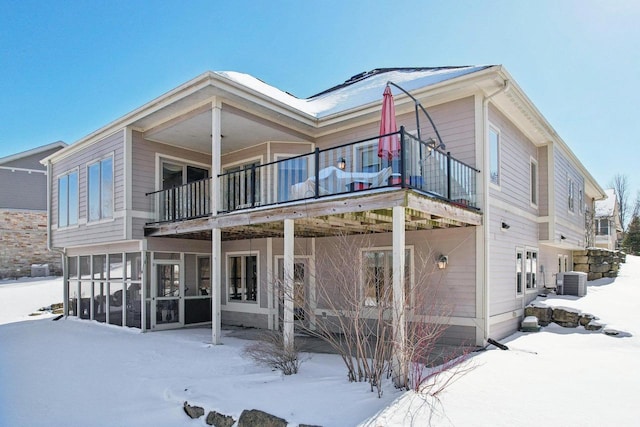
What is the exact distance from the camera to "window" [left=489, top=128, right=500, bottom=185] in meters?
9.23

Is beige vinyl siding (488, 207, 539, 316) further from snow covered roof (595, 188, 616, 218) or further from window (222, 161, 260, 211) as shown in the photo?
snow covered roof (595, 188, 616, 218)

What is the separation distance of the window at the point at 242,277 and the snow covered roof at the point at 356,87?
456 centimetres

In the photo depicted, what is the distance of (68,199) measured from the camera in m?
13.9

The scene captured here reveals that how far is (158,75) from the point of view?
13312mm

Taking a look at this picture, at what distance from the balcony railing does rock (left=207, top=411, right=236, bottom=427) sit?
3.72 metres

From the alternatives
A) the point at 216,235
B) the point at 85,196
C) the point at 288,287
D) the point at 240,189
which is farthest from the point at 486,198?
the point at 85,196

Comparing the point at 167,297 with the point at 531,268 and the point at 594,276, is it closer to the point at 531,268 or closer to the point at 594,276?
the point at 531,268

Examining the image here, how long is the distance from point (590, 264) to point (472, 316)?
13026mm

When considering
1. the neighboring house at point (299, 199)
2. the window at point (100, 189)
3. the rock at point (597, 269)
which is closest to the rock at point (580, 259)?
the rock at point (597, 269)

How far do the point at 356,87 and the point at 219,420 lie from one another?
Answer: 10.3m

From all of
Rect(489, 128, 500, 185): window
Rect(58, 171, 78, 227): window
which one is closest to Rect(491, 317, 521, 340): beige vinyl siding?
Rect(489, 128, 500, 185): window

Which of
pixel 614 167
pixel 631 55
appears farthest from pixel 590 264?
pixel 614 167

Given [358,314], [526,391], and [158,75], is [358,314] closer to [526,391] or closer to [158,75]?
[526,391]

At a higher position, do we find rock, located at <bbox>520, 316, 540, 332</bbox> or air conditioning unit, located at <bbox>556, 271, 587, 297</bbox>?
air conditioning unit, located at <bbox>556, 271, 587, 297</bbox>
